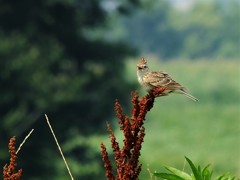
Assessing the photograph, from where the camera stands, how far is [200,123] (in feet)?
264

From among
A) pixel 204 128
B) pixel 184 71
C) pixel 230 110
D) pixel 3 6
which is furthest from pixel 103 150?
pixel 184 71

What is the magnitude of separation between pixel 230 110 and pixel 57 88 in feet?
148

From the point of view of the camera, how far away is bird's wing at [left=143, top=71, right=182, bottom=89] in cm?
711

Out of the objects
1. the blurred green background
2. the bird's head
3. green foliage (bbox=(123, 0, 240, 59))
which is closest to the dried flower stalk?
the bird's head

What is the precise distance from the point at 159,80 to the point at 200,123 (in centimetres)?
7364

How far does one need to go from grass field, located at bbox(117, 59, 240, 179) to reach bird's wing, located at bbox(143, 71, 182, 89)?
4067 cm

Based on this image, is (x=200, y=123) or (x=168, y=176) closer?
(x=168, y=176)

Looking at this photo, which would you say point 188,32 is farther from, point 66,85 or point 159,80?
point 159,80

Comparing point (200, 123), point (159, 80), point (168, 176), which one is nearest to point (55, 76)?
point (200, 123)

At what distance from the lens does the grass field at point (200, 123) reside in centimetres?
5891

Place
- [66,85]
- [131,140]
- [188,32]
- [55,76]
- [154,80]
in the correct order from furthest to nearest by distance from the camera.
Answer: [188,32]
[55,76]
[66,85]
[154,80]
[131,140]

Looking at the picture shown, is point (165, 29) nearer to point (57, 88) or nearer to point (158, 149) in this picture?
point (158, 149)

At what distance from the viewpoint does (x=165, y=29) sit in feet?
530

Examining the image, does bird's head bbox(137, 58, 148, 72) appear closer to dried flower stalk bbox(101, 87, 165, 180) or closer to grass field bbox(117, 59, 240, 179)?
dried flower stalk bbox(101, 87, 165, 180)
